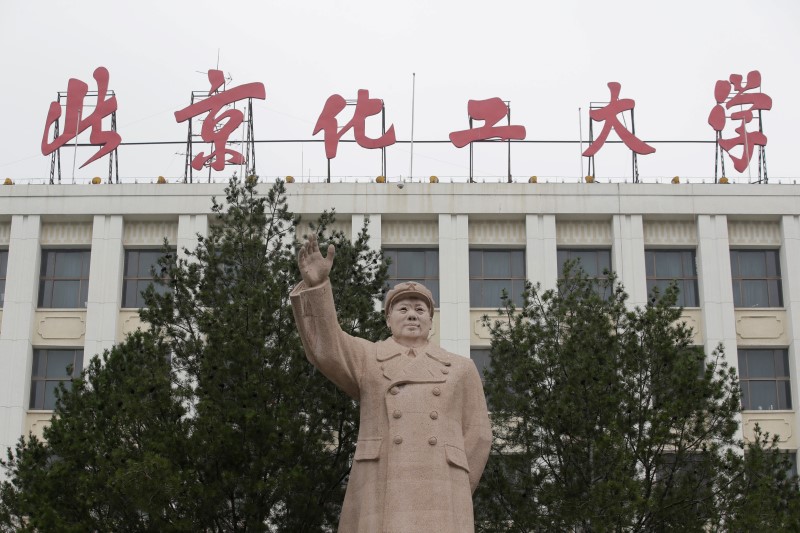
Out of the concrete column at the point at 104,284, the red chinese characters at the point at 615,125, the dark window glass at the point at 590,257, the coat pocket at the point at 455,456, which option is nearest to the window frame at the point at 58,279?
the concrete column at the point at 104,284

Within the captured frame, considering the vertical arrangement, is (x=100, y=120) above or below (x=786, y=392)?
above

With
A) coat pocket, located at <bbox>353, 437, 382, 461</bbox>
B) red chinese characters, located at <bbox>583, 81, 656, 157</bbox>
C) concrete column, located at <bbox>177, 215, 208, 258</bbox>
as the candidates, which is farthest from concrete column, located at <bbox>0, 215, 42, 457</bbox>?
coat pocket, located at <bbox>353, 437, 382, 461</bbox>

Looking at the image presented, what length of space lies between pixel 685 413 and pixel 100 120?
66.4 ft

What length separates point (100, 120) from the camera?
3256 cm

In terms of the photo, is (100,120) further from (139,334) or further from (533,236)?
(139,334)

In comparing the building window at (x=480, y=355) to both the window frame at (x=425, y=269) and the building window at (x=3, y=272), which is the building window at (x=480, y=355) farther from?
the building window at (x=3, y=272)

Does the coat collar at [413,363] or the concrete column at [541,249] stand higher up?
the concrete column at [541,249]

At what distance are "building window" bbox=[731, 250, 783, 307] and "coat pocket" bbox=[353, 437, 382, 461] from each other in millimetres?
22753

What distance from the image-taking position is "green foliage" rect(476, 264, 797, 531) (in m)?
16.2

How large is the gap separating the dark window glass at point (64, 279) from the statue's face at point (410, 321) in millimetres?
22132

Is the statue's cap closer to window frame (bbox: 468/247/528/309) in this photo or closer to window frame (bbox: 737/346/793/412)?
window frame (bbox: 468/247/528/309)

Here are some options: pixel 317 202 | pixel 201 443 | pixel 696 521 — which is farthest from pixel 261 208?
pixel 317 202

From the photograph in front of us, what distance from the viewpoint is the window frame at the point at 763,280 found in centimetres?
3169

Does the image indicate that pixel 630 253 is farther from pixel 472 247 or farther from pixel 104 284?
pixel 104 284
